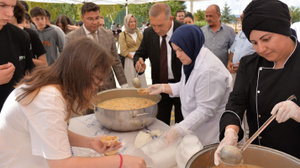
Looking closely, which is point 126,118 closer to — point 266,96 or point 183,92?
point 183,92

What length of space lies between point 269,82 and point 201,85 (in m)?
0.40

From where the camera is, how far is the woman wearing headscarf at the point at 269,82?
2.99 feet

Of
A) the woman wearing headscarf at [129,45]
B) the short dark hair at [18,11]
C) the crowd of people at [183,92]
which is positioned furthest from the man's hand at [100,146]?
the woman wearing headscarf at [129,45]

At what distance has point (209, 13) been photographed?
11.1 ft

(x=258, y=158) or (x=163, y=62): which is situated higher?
(x=163, y=62)

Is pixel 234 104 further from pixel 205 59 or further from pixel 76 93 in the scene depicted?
pixel 76 93

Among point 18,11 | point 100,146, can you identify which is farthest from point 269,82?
point 18,11

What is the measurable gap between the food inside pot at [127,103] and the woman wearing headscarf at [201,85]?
1.12 ft

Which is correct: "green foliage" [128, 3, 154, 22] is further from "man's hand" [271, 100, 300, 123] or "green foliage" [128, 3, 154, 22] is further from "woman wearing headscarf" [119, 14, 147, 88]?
"man's hand" [271, 100, 300, 123]

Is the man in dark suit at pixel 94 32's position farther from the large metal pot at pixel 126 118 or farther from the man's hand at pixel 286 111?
the man's hand at pixel 286 111

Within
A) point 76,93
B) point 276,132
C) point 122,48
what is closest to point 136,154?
point 76,93

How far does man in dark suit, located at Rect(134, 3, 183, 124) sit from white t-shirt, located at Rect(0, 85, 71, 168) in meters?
1.51

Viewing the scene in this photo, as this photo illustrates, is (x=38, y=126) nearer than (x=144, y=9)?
Yes

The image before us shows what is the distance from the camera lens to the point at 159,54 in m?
2.37
